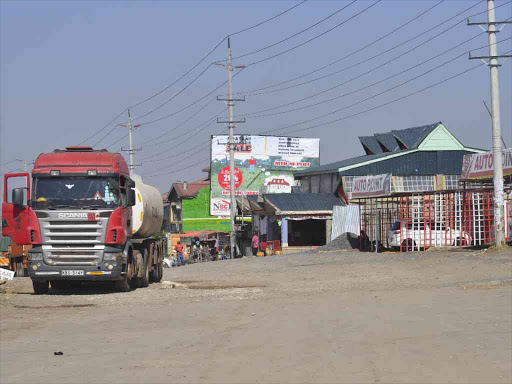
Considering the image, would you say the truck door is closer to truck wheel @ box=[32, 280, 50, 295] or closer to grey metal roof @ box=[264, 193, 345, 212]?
truck wheel @ box=[32, 280, 50, 295]

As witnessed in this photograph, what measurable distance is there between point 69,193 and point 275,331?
9.40 metres

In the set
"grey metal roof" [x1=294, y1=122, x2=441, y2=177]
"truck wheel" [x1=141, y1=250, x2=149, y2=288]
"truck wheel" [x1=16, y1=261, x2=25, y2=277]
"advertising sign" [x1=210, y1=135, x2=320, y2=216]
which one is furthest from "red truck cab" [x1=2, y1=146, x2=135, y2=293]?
"advertising sign" [x1=210, y1=135, x2=320, y2=216]

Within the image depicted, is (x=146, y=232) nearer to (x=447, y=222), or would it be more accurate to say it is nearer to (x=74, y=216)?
(x=74, y=216)

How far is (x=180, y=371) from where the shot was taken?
1064cm

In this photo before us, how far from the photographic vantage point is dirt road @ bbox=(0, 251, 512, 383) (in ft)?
34.6

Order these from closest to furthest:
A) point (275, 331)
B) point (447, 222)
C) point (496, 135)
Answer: point (275, 331) < point (496, 135) < point (447, 222)

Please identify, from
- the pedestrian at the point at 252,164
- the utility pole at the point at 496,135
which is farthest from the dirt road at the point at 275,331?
the pedestrian at the point at 252,164

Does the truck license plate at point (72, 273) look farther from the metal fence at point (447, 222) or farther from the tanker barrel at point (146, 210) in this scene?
the metal fence at point (447, 222)

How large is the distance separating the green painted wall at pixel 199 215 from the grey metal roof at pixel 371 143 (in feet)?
69.6

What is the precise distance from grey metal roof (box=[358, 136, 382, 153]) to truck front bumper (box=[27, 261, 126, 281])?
51.6 m

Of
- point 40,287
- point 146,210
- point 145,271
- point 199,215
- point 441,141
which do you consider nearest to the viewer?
point 40,287

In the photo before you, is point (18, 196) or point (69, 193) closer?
point (69, 193)

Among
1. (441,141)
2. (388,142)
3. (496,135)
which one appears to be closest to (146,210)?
(496,135)

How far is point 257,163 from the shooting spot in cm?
7812
